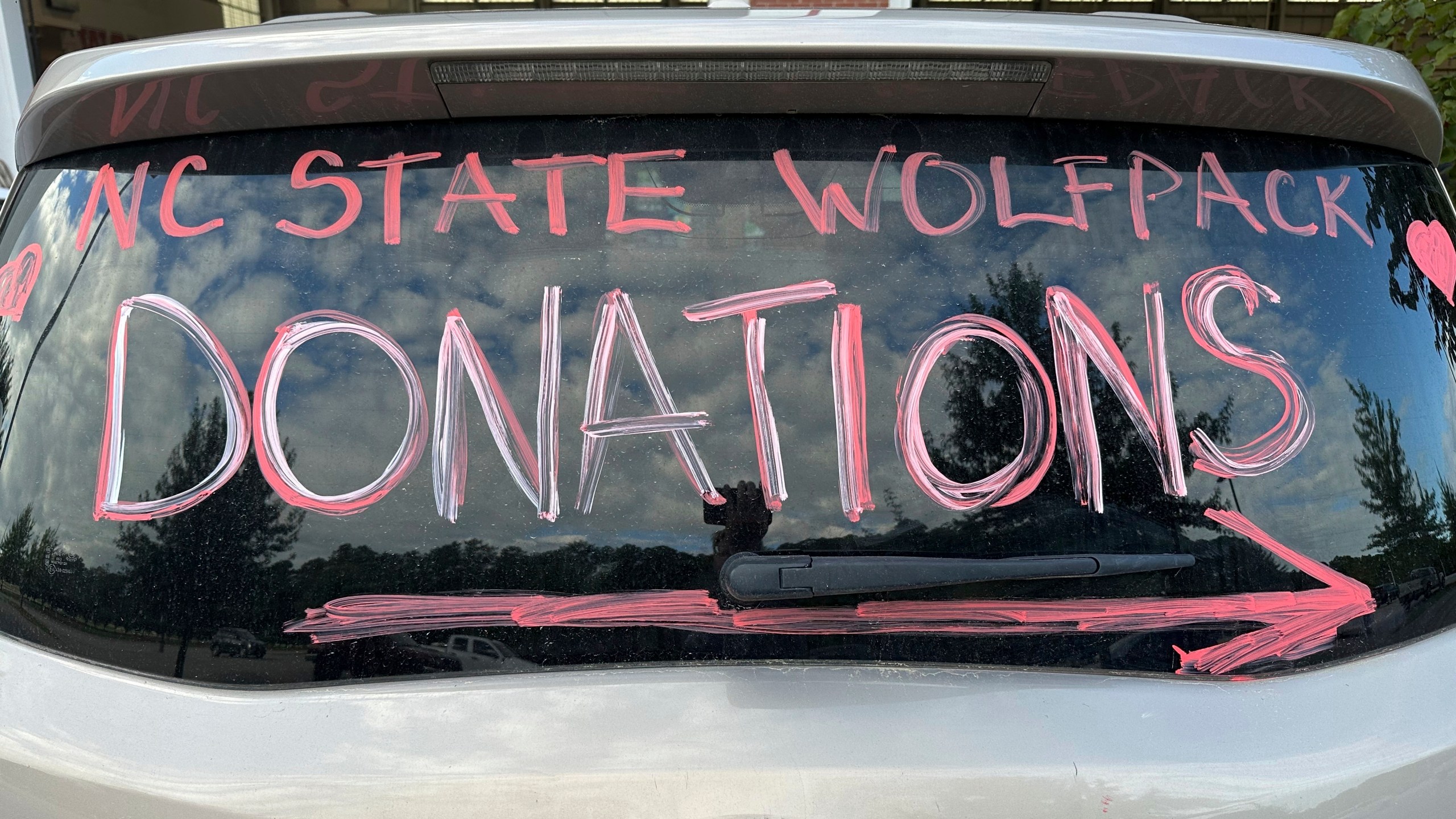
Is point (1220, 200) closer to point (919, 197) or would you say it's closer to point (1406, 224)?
point (1406, 224)

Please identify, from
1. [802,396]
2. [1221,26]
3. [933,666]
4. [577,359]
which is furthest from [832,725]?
[1221,26]

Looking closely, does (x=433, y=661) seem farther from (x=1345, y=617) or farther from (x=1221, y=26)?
(x=1221, y=26)

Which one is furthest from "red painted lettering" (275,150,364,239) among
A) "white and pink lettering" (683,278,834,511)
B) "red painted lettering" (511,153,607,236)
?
"white and pink lettering" (683,278,834,511)

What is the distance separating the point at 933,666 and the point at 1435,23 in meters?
3.88

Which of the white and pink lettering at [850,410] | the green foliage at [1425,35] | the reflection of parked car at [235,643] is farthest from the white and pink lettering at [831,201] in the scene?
the green foliage at [1425,35]

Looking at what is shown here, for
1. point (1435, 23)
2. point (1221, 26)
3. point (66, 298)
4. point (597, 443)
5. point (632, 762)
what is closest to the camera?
point (632, 762)

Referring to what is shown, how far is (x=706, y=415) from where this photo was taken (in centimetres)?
111

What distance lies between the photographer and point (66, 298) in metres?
1.21

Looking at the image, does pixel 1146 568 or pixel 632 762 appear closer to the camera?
A: pixel 632 762

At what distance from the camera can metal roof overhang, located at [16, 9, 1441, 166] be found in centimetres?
115

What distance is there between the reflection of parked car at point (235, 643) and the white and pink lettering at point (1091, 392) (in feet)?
3.29

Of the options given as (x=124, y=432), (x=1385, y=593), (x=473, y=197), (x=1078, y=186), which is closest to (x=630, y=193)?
(x=473, y=197)

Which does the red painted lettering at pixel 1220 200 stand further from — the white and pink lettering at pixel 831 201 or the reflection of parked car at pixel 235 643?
the reflection of parked car at pixel 235 643

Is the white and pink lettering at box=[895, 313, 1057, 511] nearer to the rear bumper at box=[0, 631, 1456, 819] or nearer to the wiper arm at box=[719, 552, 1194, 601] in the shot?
the wiper arm at box=[719, 552, 1194, 601]
